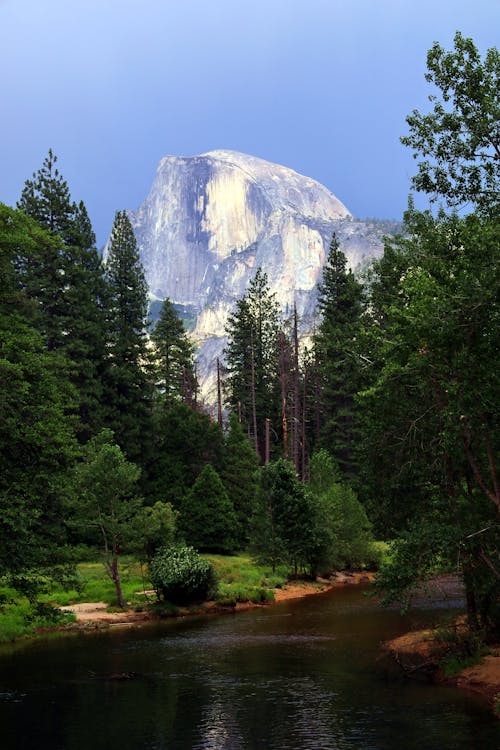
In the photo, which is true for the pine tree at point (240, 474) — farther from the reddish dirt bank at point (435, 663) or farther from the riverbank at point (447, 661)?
the riverbank at point (447, 661)

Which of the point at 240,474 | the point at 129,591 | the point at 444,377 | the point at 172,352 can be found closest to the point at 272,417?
the point at 172,352

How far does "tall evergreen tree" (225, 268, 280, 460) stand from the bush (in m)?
48.7

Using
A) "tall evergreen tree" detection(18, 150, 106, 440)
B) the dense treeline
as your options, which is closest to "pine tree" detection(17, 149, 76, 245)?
"tall evergreen tree" detection(18, 150, 106, 440)

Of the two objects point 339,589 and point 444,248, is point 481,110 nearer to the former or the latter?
point 444,248

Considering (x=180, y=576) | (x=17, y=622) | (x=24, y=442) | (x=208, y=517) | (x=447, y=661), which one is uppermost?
(x=24, y=442)

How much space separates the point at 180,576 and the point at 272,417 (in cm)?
5516

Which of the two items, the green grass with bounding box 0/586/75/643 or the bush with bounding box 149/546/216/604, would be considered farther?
the bush with bounding box 149/546/216/604

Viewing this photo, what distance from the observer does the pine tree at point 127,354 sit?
Answer: 70562 millimetres

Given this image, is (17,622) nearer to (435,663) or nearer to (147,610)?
(147,610)

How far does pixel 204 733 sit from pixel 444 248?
1524 cm

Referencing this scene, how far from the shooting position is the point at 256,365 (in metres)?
101

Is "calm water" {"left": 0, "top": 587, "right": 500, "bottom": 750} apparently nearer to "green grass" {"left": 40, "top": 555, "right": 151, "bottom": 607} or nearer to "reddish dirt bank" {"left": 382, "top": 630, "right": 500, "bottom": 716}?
"reddish dirt bank" {"left": 382, "top": 630, "right": 500, "bottom": 716}

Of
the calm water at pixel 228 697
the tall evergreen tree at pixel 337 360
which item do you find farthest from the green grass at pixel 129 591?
the tall evergreen tree at pixel 337 360

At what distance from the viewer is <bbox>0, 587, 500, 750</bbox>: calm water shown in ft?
65.5
